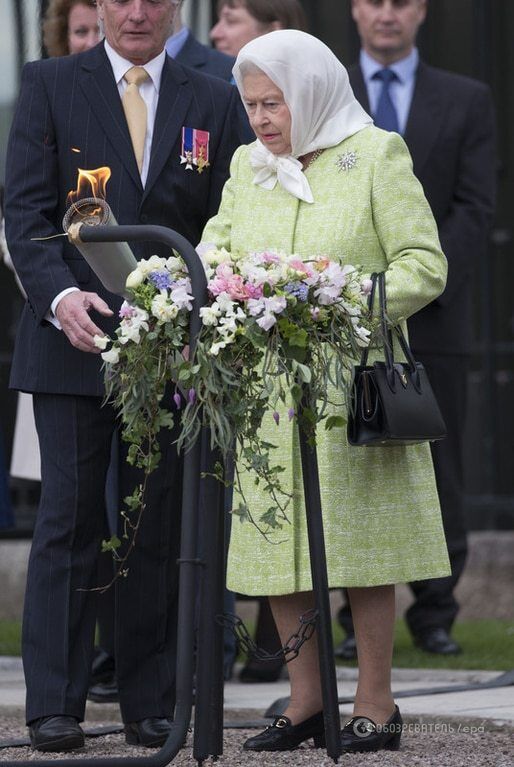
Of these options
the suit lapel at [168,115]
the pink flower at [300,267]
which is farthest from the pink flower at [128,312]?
the suit lapel at [168,115]

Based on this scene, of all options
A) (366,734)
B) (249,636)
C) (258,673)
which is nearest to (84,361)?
(249,636)

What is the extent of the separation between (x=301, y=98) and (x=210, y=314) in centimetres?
80

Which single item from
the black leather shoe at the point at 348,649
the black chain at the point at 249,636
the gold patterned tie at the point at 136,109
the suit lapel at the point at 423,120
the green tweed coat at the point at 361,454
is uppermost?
the suit lapel at the point at 423,120

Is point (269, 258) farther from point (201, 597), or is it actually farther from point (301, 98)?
point (201, 597)

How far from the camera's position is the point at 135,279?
12.3 feet

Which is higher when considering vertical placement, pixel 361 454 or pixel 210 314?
pixel 210 314

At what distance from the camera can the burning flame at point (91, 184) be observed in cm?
427

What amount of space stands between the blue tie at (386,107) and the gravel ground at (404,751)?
2382 millimetres

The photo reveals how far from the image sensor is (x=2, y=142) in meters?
8.07

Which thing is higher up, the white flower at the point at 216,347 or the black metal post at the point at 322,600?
the white flower at the point at 216,347

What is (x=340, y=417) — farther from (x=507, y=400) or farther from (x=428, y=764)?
(x=507, y=400)

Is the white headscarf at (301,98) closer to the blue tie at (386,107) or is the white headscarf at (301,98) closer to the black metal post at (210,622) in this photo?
the black metal post at (210,622)

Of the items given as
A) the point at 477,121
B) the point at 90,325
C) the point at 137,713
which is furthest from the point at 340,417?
the point at 477,121

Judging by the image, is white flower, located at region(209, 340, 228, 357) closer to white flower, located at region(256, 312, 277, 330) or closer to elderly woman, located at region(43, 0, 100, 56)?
white flower, located at region(256, 312, 277, 330)
